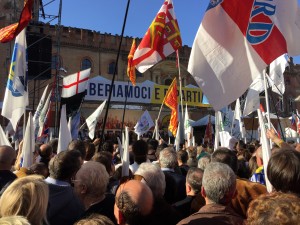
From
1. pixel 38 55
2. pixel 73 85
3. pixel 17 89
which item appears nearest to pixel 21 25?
pixel 17 89

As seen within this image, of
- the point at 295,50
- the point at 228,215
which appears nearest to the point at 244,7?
the point at 295,50

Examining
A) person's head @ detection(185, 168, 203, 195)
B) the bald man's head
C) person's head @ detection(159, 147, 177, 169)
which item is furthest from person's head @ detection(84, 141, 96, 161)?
the bald man's head

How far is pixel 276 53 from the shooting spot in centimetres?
480

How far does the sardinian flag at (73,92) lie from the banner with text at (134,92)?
36.5 ft

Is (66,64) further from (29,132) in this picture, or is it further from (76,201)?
(76,201)

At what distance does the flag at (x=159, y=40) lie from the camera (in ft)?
27.5

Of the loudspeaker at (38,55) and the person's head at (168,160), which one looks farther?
the loudspeaker at (38,55)

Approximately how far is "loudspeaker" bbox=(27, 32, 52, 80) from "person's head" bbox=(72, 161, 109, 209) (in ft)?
44.9

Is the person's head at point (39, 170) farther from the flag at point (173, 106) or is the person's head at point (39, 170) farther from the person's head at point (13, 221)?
the flag at point (173, 106)

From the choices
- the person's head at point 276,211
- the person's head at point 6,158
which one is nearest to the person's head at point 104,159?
the person's head at point 6,158

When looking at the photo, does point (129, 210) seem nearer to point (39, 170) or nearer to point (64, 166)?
point (64, 166)

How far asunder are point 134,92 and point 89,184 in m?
19.6

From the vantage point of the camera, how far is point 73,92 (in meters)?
8.74

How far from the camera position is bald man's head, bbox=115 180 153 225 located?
94.1 inches
